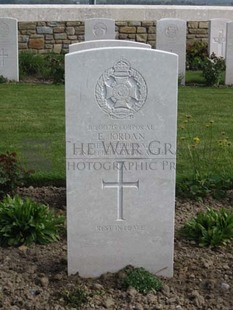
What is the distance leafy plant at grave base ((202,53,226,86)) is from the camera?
1423cm

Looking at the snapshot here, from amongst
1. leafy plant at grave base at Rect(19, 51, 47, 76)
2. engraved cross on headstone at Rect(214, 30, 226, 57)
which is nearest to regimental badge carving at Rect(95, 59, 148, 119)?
leafy plant at grave base at Rect(19, 51, 47, 76)

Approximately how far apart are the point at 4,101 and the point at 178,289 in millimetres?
7855

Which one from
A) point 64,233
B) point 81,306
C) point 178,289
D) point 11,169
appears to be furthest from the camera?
point 11,169

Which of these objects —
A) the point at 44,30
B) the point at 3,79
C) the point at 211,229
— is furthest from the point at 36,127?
the point at 44,30

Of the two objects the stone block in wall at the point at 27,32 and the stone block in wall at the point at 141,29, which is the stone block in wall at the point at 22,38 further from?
the stone block in wall at the point at 141,29

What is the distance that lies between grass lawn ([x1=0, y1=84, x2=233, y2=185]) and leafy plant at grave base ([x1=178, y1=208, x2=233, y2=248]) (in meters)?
1.63

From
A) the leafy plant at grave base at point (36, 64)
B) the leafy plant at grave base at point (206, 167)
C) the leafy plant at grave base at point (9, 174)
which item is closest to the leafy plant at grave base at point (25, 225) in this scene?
the leafy plant at grave base at point (9, 174)

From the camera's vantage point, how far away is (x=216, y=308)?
4359 millimetres

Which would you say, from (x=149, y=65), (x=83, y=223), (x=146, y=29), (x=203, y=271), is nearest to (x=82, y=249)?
(x=83, y=223)

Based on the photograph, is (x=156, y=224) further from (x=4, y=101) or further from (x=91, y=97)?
(x=4, y=101)

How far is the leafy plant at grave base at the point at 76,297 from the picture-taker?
4309 millimetres

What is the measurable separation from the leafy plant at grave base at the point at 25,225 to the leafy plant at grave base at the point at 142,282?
883 millimetres

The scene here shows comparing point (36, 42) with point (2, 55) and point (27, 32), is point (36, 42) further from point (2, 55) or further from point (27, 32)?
point (2, 55)

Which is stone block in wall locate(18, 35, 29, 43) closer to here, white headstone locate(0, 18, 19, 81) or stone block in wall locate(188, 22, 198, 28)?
white headstone locate(0, 18, 19, 81)
